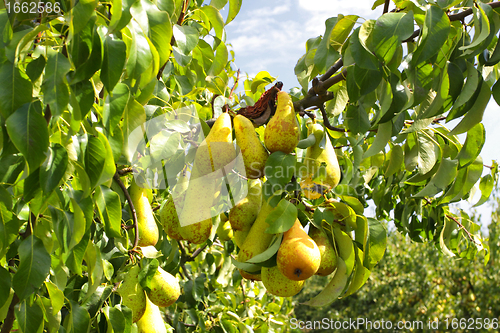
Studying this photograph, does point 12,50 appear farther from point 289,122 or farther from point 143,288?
point 143,288

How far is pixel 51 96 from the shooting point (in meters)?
0.63

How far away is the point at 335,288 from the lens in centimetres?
108

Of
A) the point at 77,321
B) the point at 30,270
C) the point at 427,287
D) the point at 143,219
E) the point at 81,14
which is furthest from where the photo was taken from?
the point at 427,287

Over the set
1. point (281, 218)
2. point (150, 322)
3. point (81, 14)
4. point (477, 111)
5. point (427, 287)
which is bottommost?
point (427, 287)

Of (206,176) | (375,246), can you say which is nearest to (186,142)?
(206,176)

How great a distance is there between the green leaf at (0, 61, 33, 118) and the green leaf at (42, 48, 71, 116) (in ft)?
0.22

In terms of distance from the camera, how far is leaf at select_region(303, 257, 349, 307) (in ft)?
3.51

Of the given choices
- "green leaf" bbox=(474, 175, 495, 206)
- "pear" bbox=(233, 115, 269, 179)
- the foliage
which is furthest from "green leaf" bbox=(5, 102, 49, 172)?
the foliage

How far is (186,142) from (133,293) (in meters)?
0.50

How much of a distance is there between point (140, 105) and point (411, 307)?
8694mm

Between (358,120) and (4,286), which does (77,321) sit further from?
(358,120)

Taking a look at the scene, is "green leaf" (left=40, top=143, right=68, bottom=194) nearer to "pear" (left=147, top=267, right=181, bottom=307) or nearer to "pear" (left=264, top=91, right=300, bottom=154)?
"pear" (left=264, top=91, right=300, bottom=154)

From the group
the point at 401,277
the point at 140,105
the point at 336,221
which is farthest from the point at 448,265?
the point at 140,105

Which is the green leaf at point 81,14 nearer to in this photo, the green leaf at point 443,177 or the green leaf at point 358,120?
the green leaf at point 358,120
